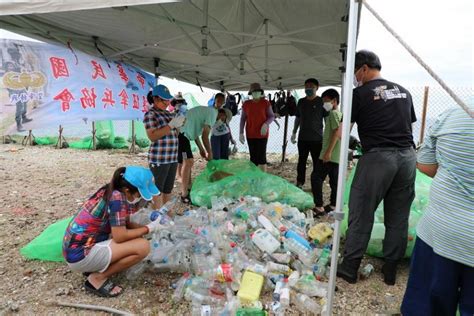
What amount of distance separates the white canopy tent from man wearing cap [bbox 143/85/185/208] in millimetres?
847

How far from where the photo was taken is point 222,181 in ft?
13.4

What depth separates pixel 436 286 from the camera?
1445 mm

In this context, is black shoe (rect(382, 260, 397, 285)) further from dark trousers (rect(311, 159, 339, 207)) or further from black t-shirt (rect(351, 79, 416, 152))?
dark trousers (rect(311, 159, 339, 207))

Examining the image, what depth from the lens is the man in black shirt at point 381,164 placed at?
7.19 feet

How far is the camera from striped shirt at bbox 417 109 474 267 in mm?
1284

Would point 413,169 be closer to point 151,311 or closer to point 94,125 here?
point 151,311

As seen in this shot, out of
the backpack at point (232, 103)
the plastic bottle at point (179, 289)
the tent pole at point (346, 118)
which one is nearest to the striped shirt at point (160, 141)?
the plastic bottle at point (179, 289)

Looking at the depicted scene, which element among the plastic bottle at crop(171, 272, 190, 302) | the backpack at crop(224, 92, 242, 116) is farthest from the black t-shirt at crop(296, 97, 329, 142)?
the backpack at crop(224, 92, 242, 116)

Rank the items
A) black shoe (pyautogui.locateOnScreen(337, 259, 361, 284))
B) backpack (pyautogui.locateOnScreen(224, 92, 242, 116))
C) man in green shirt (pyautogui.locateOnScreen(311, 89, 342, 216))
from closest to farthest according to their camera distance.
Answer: black shoe (pyautogui.locateOnScreen(337, 259, 361, 284)) < man in green shirt (pyautogui.locateOnScreen(311, 89, 342, 216)) < backpack (pyautogui.locateOnScreen(224, 92, 242, 116))

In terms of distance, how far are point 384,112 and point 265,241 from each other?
4.76 ft

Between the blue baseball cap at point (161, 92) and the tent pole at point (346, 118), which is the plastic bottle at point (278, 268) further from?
the blue baseball cap at point (161, 92)

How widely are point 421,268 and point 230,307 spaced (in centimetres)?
119

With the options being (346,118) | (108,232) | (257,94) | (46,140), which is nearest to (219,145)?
(257,94)

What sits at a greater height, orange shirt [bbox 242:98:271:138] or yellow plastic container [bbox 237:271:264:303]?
orange shirt [bbox 242:98:271:138]
